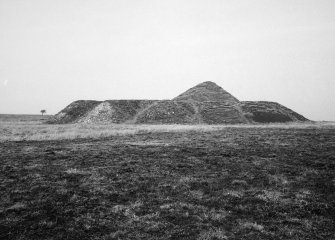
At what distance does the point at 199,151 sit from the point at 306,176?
1205cm

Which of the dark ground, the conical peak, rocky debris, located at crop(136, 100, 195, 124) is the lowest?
the dark ground

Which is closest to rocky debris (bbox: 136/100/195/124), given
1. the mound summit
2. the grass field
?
the mound summit

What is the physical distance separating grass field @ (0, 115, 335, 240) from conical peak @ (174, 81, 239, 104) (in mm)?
82329

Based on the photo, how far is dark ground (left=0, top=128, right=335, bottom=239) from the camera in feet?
33.5

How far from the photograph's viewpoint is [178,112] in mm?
87438

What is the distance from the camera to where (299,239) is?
9336 mm

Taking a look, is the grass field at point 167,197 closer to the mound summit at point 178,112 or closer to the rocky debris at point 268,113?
the mound summit at point 178,112

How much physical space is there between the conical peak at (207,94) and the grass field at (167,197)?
270 ft

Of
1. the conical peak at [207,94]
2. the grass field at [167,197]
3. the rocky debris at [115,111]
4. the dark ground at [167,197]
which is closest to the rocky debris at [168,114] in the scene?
the rocky debris at [115,111]

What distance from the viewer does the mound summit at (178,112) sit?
3305 inches

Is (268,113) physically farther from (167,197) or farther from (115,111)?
(167,197)

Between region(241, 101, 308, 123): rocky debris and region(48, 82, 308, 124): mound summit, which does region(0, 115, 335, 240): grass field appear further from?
region(241, 101, 308, 123): rocky debris

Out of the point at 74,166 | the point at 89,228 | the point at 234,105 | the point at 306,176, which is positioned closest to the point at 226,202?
the point at 89,228

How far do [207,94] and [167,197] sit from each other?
3981 inches
